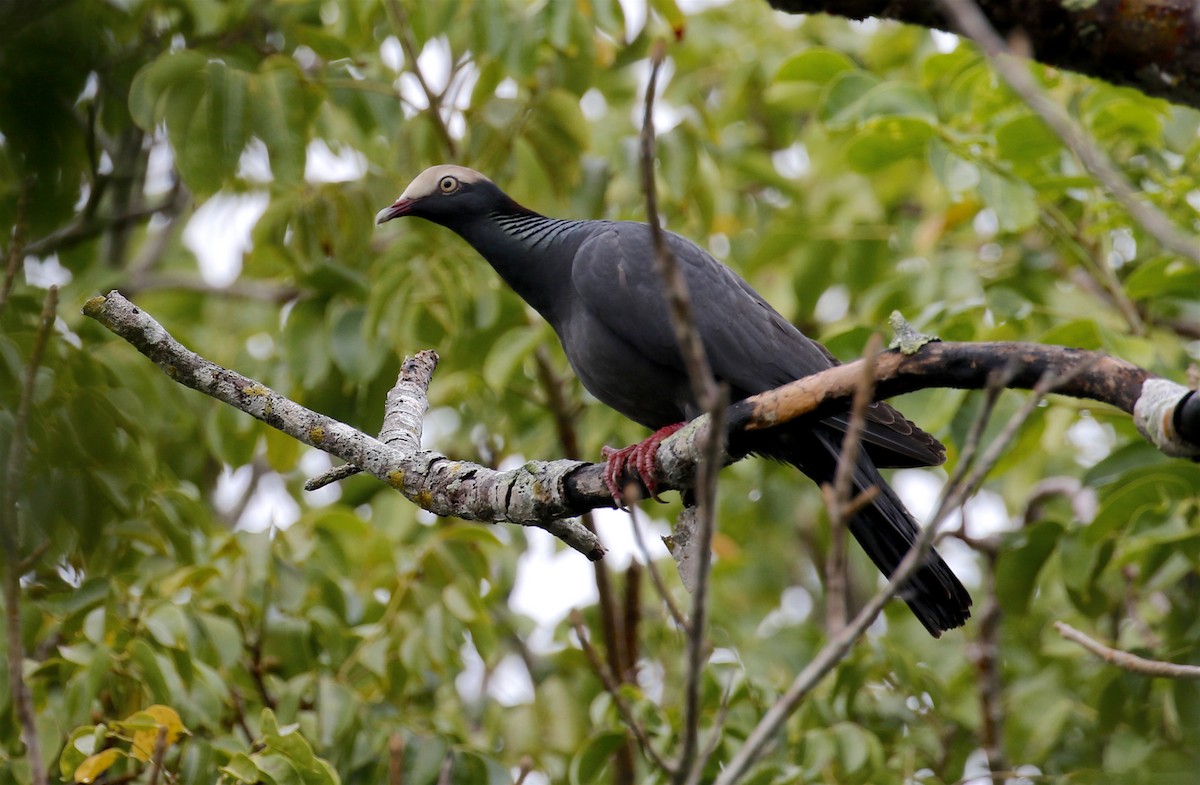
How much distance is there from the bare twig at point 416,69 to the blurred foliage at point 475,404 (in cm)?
4

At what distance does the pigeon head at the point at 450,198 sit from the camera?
13.6 ft

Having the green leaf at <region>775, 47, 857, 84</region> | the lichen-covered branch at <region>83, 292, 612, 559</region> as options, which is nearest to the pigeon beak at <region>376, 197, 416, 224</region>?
the lichen-covered branch at <region>83, 292, 612, 559</region>

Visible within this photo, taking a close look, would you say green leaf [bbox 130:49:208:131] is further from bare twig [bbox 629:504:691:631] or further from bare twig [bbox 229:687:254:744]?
bare twig [bbox 629:504:691:631]

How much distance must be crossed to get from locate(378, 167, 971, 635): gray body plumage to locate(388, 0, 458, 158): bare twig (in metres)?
0.81

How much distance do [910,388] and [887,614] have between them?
310 centimetres

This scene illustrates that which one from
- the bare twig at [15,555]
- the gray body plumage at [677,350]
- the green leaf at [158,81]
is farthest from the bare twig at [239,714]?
the green leaf at [158,81]

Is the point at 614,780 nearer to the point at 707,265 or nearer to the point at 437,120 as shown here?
the point at 707,265

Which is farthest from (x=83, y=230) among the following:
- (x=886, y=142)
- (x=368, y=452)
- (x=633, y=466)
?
(x=886, y=142)

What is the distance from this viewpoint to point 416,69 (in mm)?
4469

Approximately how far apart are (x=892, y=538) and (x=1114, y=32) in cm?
148

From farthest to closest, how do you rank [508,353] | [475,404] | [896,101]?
[475,404] → [508,353] → [896,101]

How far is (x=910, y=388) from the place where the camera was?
7.72 feet

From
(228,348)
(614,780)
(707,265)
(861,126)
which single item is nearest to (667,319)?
(707,265)

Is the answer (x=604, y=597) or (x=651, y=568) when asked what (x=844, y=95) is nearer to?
(x=604, y=597)
